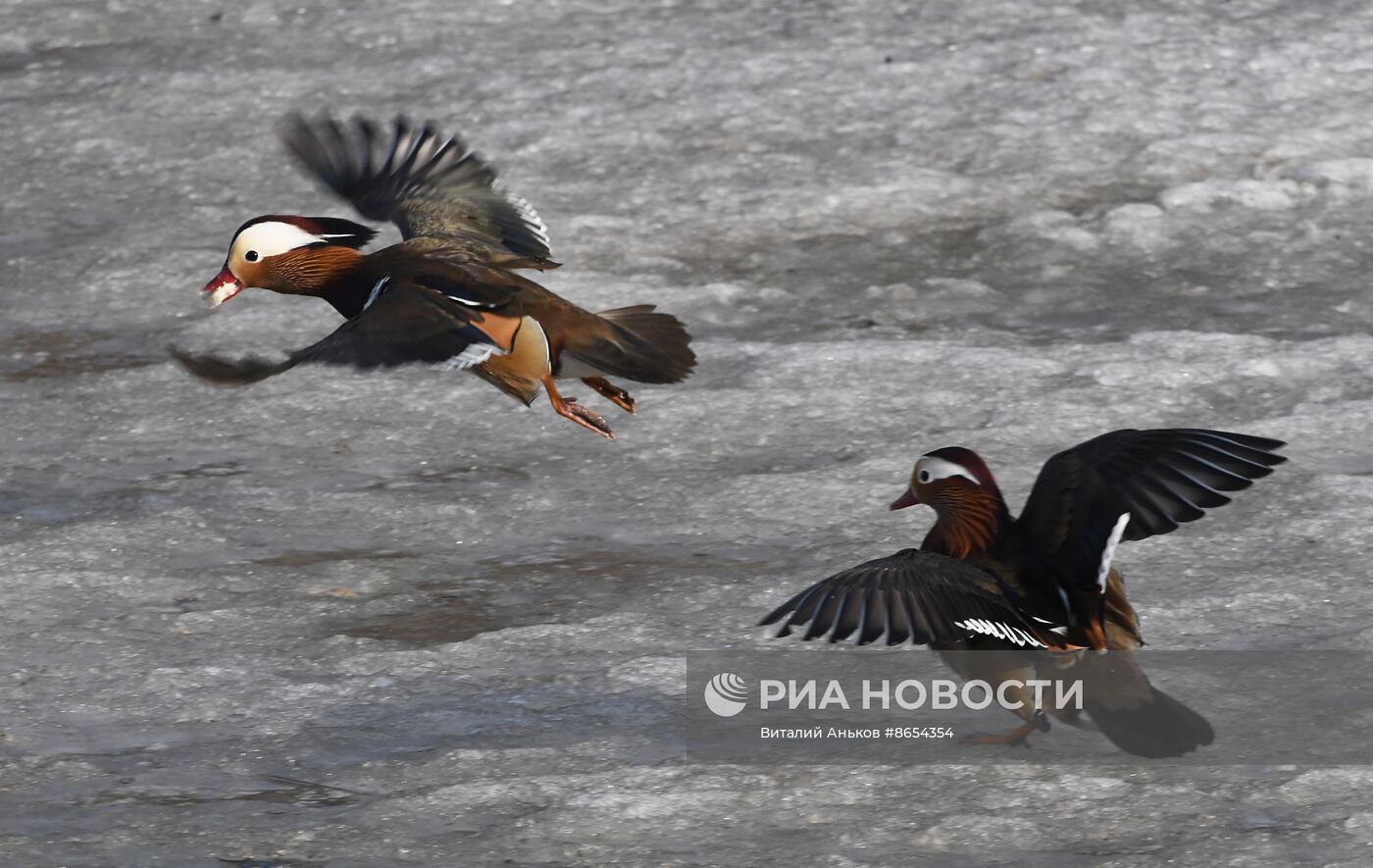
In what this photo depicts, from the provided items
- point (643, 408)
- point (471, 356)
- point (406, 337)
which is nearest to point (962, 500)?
point (471, 356)

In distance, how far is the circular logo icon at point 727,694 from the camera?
4371mm

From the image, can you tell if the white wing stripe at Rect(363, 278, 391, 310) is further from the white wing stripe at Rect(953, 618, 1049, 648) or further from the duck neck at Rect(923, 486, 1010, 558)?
the white wing stripe at Rect(953, 618, 1049, 648)

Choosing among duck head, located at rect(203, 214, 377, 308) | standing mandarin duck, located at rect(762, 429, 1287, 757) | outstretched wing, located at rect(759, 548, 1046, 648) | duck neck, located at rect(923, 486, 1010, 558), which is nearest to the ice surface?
standing mandarin duck, located at rect(762, 429, 1287, 757)

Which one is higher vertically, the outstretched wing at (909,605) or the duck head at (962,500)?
the duck head at (962,500)

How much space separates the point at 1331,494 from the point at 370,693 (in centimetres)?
263

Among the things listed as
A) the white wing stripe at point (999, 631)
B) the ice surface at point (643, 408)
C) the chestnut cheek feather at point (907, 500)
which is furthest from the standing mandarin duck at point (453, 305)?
the white wing stripe at point (999, 631)

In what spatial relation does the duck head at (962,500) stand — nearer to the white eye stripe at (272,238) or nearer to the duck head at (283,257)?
the duck head at (283,257)

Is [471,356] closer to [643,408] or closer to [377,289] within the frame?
[377,289]

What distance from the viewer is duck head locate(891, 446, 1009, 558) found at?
4.43 m

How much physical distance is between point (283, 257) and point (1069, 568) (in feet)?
8.21

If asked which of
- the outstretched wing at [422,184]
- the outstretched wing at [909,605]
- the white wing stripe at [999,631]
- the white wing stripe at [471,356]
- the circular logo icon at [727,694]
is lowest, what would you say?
the circular logo icon at [727,694]

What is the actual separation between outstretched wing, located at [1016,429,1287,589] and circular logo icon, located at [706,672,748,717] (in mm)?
749

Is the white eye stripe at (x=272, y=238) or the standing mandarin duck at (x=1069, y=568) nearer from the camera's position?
the standing mandarin duck at (x=1069, y=568)

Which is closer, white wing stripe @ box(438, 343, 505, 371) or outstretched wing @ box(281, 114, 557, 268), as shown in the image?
white wing stripe @ box(438, 343, 505, 371)
